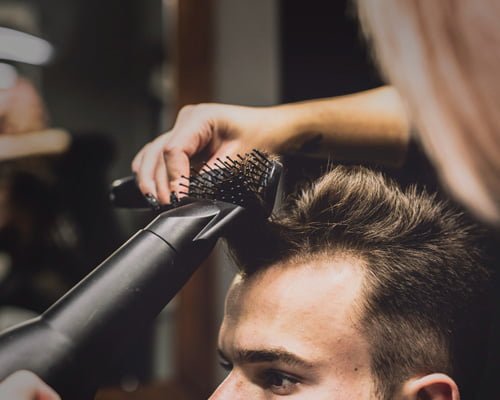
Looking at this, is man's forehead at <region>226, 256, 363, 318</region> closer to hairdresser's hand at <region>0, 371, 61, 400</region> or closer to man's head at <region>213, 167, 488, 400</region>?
man's head at <region>213, 167, 488, 400</region>

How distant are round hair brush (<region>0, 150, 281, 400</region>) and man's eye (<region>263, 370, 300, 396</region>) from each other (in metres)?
0.15

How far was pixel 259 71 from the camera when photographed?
883 millimetres

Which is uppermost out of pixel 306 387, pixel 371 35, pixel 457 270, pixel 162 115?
pixel 371 35

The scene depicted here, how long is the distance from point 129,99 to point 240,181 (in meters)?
0.30

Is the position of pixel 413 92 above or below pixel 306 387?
above

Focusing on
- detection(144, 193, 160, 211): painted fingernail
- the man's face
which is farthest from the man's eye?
detection(144, 193, 160, 211): painted fingernail

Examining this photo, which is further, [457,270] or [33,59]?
[33,59]

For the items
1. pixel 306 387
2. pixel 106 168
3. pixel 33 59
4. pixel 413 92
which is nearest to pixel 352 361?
pixel 306 387

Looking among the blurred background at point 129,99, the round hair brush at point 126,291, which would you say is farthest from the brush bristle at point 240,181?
the blurred background at point 129,99

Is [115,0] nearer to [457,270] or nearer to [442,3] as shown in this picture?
[442,3]

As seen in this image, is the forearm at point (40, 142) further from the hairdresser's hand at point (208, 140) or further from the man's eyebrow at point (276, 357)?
the man's eyebrow at point (276, 357)

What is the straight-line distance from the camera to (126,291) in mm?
670

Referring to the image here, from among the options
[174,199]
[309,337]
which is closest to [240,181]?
[174,199]

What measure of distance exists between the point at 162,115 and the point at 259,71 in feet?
0.47
